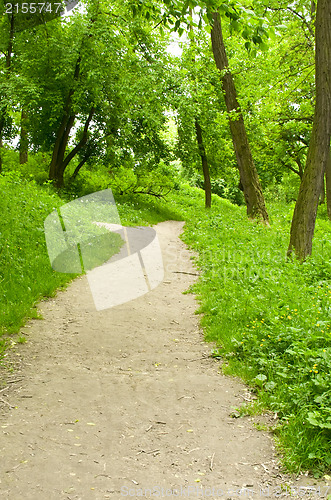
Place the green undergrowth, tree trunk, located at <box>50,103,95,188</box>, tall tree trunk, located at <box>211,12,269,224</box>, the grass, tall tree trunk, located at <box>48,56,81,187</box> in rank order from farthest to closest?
tree trunk, located at <box>50,103,95,188</box> → tall tree trunk, located at <box>48,56,81,187</box> → tall tree trunk, located at <box>211,12,269,224</box> → the grass → the green undergrowth

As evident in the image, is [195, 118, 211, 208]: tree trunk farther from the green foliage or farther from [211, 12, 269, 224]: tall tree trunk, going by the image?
the green foliage

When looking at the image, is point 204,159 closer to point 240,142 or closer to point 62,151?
point 240,142

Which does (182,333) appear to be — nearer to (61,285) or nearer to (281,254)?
(61,285)

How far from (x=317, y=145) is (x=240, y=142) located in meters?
5.84

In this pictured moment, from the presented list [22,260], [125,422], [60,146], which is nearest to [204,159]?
[60,146]

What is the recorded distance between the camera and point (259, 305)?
6.45 m

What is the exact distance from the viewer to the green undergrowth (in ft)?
12.1

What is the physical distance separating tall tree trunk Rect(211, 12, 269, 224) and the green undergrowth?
433 cm

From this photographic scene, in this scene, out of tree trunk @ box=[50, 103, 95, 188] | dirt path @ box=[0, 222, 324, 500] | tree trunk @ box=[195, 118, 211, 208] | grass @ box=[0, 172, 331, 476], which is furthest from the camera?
tree trunk @ box=[195, 118, 211, 208]

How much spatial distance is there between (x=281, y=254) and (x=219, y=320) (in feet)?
13.3

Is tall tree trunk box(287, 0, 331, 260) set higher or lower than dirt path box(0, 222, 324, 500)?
higher

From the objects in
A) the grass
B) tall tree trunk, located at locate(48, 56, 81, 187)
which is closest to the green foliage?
the grass

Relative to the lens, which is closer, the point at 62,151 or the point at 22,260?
the point at 22,260

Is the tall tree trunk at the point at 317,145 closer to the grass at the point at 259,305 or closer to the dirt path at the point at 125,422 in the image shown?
the grass at the point at 259,305
